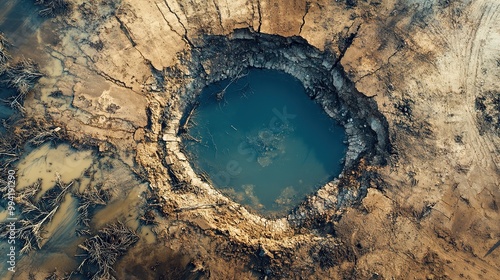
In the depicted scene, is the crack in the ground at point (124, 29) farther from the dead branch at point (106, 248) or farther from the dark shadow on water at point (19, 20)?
the dead branch at point (106, 248)

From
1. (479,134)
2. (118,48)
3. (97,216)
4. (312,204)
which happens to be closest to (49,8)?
(118,48)

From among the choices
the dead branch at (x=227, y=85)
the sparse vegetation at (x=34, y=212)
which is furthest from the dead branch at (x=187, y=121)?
the sparse vegetation at (x=34, y=212)

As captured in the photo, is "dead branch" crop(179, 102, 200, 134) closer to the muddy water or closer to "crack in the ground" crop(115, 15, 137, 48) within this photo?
the muddy water

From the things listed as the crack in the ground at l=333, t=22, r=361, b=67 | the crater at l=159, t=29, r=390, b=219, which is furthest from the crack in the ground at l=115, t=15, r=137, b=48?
the crack in the ground at l=333, t=22, r=361, b=67

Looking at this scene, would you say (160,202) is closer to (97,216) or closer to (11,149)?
(97,216)

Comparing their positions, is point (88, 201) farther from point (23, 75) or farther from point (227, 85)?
point (227, 85)

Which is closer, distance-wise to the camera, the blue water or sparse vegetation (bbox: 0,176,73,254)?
sparse vegetation (bbox: 0,176,73,254)

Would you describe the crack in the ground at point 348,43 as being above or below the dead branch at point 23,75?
above
